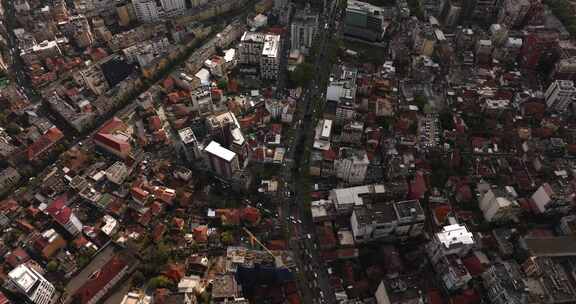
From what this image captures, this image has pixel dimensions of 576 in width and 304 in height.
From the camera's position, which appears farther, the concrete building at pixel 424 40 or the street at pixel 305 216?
the concrete building at pixel 424 40

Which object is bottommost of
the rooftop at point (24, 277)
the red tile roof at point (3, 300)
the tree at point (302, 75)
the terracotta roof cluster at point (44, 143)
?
the red tile roof at point (3, 300)

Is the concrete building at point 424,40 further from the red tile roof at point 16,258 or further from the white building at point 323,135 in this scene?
the red tile roof at point 16,258

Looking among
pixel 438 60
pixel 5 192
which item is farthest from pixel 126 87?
pixel 438 60

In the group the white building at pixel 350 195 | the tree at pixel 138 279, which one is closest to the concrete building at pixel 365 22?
the white building at pixel 350 195

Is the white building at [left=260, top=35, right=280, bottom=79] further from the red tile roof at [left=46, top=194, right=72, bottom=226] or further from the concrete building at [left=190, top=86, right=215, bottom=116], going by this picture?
the red tile roof at [left=46, top=194, right=72, bottom=226]

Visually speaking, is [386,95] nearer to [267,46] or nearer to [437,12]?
[267,46]

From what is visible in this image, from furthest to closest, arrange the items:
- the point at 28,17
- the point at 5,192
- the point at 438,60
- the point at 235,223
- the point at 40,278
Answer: the point at 28,17 → the point at 438,60 → the point at 5,192 → the point at 235,223 → the point at 40,278
